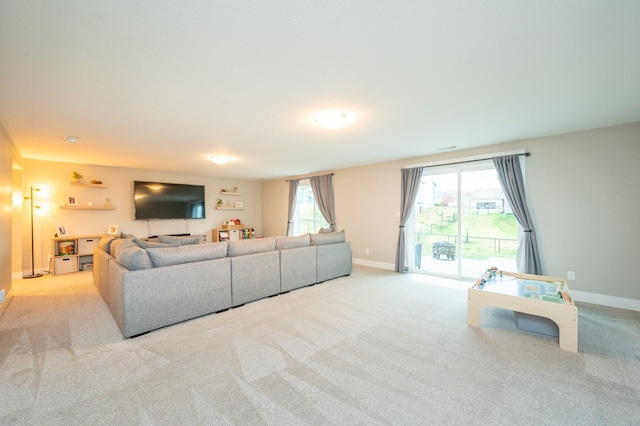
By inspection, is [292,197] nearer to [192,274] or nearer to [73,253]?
[192,274]

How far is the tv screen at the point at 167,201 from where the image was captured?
254 inches

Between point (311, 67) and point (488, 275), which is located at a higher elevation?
point (311, 67)

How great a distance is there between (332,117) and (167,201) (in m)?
5.86

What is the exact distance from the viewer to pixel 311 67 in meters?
2.02

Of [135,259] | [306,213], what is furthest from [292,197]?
[135,259]

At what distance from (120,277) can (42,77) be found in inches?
73.8

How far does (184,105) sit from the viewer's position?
8.89 feet

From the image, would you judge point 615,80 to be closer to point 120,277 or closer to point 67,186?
point 120,277

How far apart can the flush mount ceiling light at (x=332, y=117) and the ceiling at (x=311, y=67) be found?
0.11m

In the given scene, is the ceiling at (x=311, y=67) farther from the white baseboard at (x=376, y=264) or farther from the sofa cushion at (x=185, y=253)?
the white baseboard at (x=376, y=264)

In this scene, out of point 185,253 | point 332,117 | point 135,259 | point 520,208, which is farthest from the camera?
point 520,208

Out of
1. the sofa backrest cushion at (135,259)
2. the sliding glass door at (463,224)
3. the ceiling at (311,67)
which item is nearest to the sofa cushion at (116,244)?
the sofa backrest cushion at (135,259)

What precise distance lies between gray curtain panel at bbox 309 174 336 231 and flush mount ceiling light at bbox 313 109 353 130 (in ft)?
12.0

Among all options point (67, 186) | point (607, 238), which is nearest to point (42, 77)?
point (67, 186)
